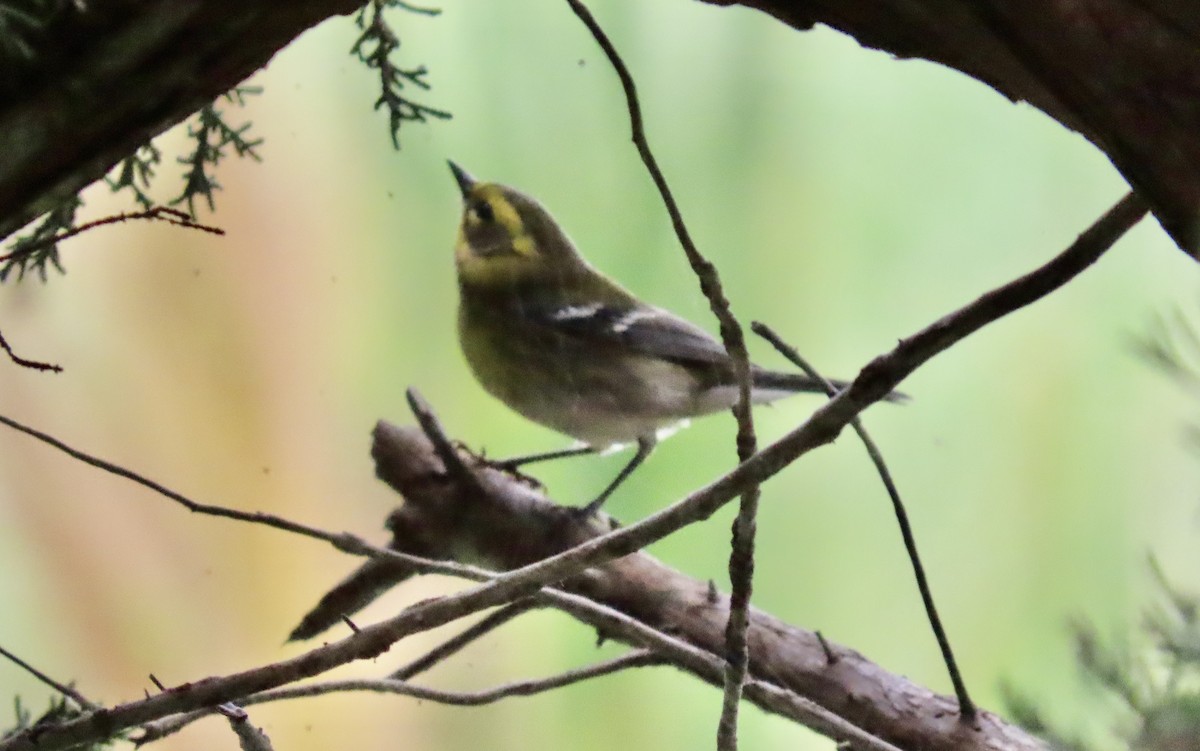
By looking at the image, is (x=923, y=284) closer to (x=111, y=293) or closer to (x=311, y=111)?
(x=311, y=111)

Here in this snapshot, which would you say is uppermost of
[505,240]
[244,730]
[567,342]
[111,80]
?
[505,240]

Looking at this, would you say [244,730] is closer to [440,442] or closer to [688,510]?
[688,510]

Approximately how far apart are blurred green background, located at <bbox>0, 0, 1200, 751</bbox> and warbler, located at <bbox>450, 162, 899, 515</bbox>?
1.7 inches

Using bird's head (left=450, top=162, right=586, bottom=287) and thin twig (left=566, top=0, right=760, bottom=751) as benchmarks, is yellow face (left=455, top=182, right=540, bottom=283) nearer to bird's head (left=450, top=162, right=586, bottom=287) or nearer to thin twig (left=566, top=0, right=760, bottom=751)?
bird's head (left=450, top=162, right=586, bottom=287)

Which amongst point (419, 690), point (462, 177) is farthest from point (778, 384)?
point (419, 690)

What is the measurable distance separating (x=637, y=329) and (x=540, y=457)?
19 centimetres

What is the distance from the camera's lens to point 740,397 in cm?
55

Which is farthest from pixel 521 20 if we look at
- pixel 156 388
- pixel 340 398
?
pixel 156 388

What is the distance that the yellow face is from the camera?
4.08 feet

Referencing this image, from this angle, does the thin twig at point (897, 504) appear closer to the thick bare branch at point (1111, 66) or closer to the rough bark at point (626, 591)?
the rough bark at point (626, 591)

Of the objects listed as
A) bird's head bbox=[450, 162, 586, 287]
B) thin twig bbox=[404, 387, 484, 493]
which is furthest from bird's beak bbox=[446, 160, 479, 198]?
thin twig bbox=[404, 387, 484, 493]

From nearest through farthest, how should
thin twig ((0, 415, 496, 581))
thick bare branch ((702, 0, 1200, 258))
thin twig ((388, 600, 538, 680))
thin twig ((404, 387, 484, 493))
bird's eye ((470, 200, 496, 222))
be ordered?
thick bare branch ((702, 0, 1200, 258))
thin twig ((0, 415, 496, 581))
thin twig ((388, 600, 538, 680))
thin twig ((404, 387, 484, 493))
bird's eye ((470, 200, 496, 222))

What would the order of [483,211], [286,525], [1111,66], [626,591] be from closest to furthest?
[1111,66] → [286,525] → [626,591] → [483,211]

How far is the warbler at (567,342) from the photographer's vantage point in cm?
122
